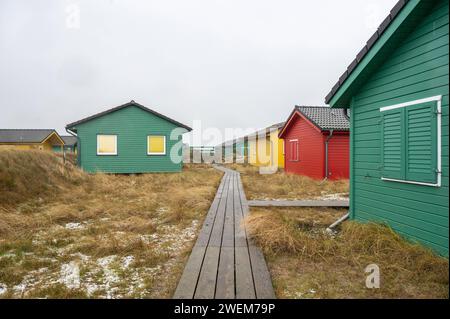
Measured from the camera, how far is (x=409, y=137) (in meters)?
3.88

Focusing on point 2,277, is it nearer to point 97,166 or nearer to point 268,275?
point 268,275

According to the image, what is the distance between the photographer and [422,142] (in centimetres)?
363

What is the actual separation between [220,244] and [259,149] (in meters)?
22.8

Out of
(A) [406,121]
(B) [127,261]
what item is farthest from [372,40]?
(B) [127,261]

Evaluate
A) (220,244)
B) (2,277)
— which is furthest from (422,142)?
(2,277)

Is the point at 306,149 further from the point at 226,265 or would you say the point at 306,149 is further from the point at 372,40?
the point at 226,265

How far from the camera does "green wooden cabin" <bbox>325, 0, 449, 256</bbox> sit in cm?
336

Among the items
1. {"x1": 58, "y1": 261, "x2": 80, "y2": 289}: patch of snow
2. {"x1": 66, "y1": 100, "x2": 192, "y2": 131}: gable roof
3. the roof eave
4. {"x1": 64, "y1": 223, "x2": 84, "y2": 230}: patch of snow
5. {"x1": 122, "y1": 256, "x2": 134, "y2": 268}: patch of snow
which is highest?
{"x1": 66, "y1": 100, "x2": 192, "y2": 131}: gable roof

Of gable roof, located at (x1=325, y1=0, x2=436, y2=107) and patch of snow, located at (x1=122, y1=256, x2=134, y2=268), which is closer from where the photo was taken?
patch of snow, located at (x1=122, y1=256, x2=134, y2=268)

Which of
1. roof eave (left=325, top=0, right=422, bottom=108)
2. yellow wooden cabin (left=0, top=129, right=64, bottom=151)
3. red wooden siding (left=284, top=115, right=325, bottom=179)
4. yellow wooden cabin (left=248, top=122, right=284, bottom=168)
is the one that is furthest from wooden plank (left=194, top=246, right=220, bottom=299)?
yellow wooden cabin (left=0, top=129, right=64, bottom=151)

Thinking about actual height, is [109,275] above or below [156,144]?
below

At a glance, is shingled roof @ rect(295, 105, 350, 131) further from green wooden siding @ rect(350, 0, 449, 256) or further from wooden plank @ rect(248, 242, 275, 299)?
wooden plank @ rect(248, 242, 275, 299)

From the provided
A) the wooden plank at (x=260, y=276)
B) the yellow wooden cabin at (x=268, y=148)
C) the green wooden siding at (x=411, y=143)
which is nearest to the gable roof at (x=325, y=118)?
the yellow wooden cabin at (x=268, y=148)

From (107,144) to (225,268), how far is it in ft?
47.3
